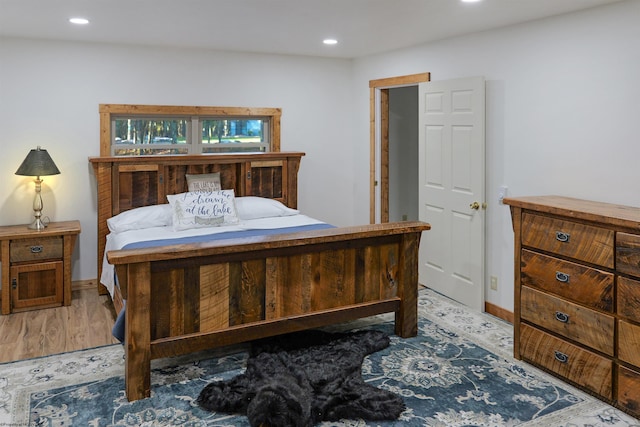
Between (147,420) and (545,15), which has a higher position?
(545,15)

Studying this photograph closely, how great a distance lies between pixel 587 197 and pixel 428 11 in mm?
1613

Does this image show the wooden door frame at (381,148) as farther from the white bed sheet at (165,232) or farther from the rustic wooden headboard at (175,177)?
the white bed sheet at (165,232)

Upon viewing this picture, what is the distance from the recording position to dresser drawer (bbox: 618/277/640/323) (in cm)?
259

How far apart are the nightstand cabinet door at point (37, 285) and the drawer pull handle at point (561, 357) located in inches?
150

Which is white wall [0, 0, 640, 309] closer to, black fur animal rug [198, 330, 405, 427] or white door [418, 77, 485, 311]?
white door [418, 77, 485, 311]

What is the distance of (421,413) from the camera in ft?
8.78

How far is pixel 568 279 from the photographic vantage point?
2.95 meters

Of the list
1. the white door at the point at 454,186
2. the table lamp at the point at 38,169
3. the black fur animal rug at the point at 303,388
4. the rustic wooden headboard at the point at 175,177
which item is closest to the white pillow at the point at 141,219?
the rustic wooden headboard at the point at 175,177

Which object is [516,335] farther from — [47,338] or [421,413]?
[47,338]

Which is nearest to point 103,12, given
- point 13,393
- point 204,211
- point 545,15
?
point 204,211

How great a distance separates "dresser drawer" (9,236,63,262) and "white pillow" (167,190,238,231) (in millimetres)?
993

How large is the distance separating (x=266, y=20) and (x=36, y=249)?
2636mm

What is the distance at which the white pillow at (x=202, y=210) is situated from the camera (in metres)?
4.40

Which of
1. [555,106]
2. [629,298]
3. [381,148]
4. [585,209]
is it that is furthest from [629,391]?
[381,148]
